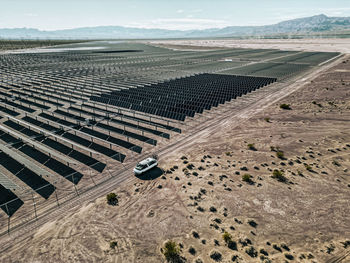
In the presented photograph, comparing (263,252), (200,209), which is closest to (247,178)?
(200,209)

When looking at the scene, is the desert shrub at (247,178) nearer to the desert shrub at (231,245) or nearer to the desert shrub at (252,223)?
the desert shrub at (252,223)

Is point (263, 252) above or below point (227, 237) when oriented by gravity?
below

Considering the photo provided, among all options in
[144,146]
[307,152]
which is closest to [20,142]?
[144,146]

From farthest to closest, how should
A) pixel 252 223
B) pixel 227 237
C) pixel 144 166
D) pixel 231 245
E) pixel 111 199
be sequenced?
1. pixel 144 166
2. pixel 111 199
3. pixel 252 223
4. pixel 227 237
5. pixel 231 245

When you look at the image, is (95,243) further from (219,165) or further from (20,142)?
(20,142)

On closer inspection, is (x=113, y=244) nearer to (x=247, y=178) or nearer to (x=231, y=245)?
(x=231, y=245)

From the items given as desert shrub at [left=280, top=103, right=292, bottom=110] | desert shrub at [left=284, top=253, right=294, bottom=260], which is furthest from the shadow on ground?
desert shrub at [left=280, top=103, right=292, bottom=110]

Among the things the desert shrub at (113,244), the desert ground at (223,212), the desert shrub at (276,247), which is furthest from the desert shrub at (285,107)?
the desert shrub at (113,244)
